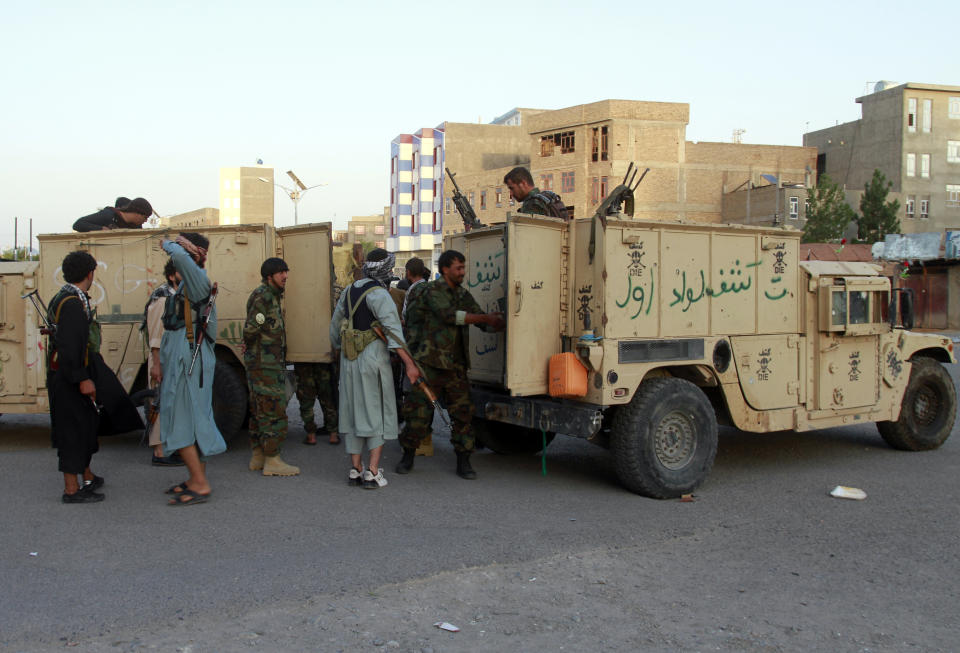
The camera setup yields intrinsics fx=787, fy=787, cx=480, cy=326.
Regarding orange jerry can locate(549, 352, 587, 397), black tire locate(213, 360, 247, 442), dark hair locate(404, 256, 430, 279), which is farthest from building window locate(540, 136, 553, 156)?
orange jerry can locate(549, 352, 587, 397)

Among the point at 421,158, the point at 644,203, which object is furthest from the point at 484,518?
the point at 421,158

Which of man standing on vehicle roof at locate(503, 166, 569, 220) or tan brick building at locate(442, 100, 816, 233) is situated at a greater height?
tan brick building at locate(442, 100, 816, 233)

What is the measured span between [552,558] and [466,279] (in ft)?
10.5

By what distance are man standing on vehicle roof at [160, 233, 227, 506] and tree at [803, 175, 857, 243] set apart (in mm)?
41938

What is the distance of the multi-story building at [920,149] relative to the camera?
5606 centimetres

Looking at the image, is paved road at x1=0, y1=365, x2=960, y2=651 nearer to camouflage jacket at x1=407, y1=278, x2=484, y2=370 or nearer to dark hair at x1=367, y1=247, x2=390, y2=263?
camouflage jacket at x1=407, y1=278, x2=484, y2=370

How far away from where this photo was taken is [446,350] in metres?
6.58

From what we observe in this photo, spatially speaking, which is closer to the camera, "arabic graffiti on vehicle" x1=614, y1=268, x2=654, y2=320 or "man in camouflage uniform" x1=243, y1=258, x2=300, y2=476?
"arabic graffiti on vehicle" x1=614, y1=268, x2=654, y2=320

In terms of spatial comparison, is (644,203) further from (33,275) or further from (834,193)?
(33,275)

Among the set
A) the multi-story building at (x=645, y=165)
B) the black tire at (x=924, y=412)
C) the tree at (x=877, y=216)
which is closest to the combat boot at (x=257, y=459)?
the black tire at (x=924, y=412)

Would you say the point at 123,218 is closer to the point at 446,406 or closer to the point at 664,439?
the point at 446,406

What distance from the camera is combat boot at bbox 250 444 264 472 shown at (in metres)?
6.96

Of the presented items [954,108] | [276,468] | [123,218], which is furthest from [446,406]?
[954,108]

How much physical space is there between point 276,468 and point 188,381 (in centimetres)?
133
